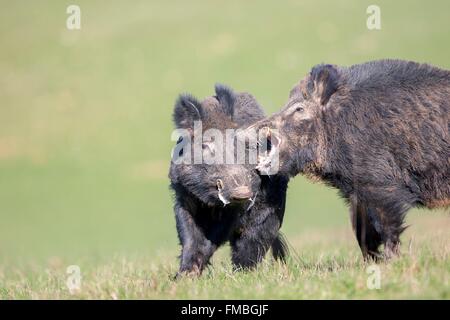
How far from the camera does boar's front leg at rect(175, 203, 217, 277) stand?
9078 mm

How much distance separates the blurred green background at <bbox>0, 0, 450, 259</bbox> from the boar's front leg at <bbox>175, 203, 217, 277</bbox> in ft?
41.2

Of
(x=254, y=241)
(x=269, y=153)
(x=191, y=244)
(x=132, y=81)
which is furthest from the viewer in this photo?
(x=132, y=81)

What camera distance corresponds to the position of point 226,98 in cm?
963

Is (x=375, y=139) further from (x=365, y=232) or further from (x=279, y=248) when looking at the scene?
(x=279, y=248)

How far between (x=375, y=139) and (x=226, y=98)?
183cm

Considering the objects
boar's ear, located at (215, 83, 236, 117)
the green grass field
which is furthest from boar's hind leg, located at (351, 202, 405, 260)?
the green grass field

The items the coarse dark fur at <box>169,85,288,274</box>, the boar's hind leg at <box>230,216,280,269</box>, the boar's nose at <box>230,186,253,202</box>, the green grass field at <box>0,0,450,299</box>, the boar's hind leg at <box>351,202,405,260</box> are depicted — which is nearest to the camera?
the boar's nose at <box>230,186,253,202</box>

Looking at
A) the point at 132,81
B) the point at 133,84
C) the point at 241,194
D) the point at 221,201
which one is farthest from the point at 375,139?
the point at 132,81

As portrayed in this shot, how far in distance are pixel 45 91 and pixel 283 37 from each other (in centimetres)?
880

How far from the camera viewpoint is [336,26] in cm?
3039

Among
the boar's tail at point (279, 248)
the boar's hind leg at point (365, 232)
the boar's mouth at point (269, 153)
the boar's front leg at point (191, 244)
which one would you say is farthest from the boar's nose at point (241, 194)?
the boar's tail at point (279, 248)

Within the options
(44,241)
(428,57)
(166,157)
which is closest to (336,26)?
(428,57)

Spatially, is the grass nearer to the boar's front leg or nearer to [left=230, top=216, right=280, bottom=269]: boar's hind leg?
the boar's front leg
